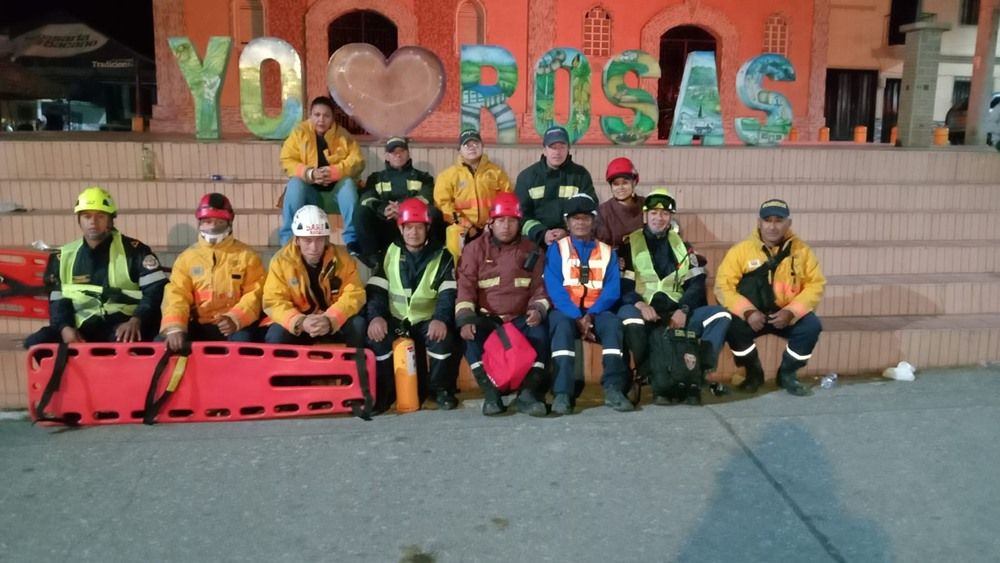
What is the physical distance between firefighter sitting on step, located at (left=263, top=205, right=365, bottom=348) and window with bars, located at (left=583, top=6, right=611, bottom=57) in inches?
404

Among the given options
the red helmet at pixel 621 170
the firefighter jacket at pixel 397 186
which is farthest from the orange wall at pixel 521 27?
the red helmet at pixel 621 170

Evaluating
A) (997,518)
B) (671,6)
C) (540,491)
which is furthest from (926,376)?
(671,6)

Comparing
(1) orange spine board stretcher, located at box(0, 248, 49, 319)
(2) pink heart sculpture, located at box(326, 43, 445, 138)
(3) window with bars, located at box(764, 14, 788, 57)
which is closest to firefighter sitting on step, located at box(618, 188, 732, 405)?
(2) pink heart sculpture, located at box(326, 43, 445, 138)

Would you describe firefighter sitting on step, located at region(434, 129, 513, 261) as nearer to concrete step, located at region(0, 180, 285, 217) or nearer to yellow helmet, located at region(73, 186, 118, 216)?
concrete step, located at region(0, 180, 285, 217)

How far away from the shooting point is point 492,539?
11.9 ft

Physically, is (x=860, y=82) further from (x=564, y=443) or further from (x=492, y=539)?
(x=492, y=539)

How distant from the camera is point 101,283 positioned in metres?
5.40

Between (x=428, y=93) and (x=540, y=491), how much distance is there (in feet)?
17.7

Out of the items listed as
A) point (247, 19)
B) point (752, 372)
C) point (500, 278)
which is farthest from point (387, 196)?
point (247, 19)

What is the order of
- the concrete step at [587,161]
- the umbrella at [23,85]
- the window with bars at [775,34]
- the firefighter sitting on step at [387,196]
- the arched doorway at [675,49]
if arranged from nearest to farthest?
the firefighter sitting on step at [387,196] → the concrete step at [587,161] → the window with bars at [775,34] → the arched doorway at [675,49] → the umbrella at [23,85]

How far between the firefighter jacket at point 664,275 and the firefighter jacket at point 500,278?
73 cm

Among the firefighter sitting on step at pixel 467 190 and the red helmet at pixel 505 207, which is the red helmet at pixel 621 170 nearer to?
the firefighter sitting on step at pixel 467 190

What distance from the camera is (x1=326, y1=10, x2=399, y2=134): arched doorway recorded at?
14695 millimetres

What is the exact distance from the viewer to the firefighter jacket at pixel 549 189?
6750mm
